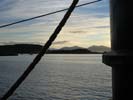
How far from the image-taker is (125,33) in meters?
2.23

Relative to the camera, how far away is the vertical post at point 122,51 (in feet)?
7.07

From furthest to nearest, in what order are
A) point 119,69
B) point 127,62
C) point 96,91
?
point 96,91 < point 119,69 < point 127,62

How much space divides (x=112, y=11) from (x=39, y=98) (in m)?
38.6

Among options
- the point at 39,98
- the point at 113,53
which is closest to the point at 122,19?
the point at 113,53

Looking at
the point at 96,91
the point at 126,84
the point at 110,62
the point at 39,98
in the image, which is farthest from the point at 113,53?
the point at 96,91

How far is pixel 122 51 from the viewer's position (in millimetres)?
2178

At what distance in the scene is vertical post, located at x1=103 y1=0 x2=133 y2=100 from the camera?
2.16 metres

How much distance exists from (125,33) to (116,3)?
0.26 m

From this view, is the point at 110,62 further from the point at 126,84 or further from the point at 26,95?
the point at 26,95

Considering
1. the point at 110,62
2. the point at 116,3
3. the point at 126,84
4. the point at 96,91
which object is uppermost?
the point at 116,3

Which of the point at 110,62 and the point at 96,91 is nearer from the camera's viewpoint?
the point at 110,62

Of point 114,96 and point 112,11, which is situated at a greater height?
point 112,11

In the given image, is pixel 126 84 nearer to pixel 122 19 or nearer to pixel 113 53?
pixel 113 53

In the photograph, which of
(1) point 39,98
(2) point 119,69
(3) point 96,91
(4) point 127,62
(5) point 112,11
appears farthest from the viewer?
(3) point 96,91
